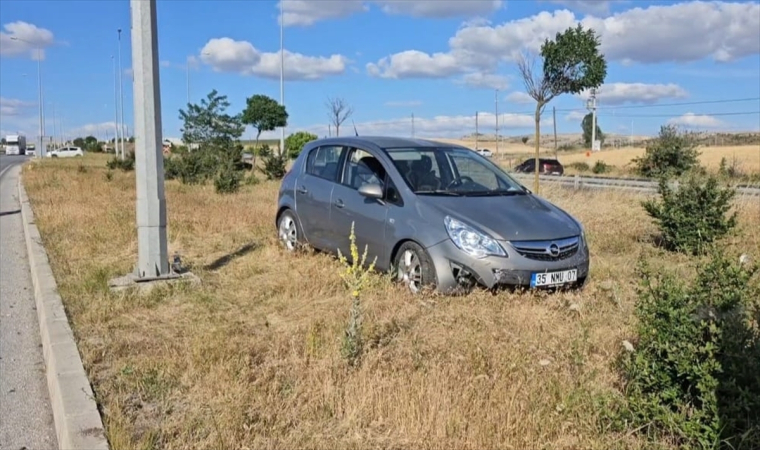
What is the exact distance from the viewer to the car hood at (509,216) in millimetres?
5758

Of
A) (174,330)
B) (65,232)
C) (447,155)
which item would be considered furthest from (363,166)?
(65,232)

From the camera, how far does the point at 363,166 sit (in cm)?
715

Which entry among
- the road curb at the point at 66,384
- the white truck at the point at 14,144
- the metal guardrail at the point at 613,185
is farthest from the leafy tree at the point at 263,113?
the white truck at the point at 14,144

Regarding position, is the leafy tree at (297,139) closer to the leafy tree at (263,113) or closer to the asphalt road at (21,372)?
the leafy tree at (263,113)

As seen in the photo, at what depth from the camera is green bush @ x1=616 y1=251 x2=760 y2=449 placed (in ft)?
9.26

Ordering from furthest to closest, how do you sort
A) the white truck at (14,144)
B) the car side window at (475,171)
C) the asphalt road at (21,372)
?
the white truck at (14,144), the car side window at (475,171), the asphalt road at (21,372)

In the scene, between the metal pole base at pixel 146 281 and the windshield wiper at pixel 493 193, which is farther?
the windshield wiper at pixel 493 193

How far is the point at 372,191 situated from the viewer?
21.1 feet

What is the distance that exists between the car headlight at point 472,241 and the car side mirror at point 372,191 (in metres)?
0.91

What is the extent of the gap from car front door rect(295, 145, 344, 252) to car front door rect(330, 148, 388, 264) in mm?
151

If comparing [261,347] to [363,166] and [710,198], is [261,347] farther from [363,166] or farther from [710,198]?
[710,198]

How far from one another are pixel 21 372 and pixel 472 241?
3.63 meters

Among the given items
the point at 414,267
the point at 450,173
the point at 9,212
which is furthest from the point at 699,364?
the point at 9,212

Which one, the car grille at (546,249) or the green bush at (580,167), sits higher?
the green bush at (580,167)
